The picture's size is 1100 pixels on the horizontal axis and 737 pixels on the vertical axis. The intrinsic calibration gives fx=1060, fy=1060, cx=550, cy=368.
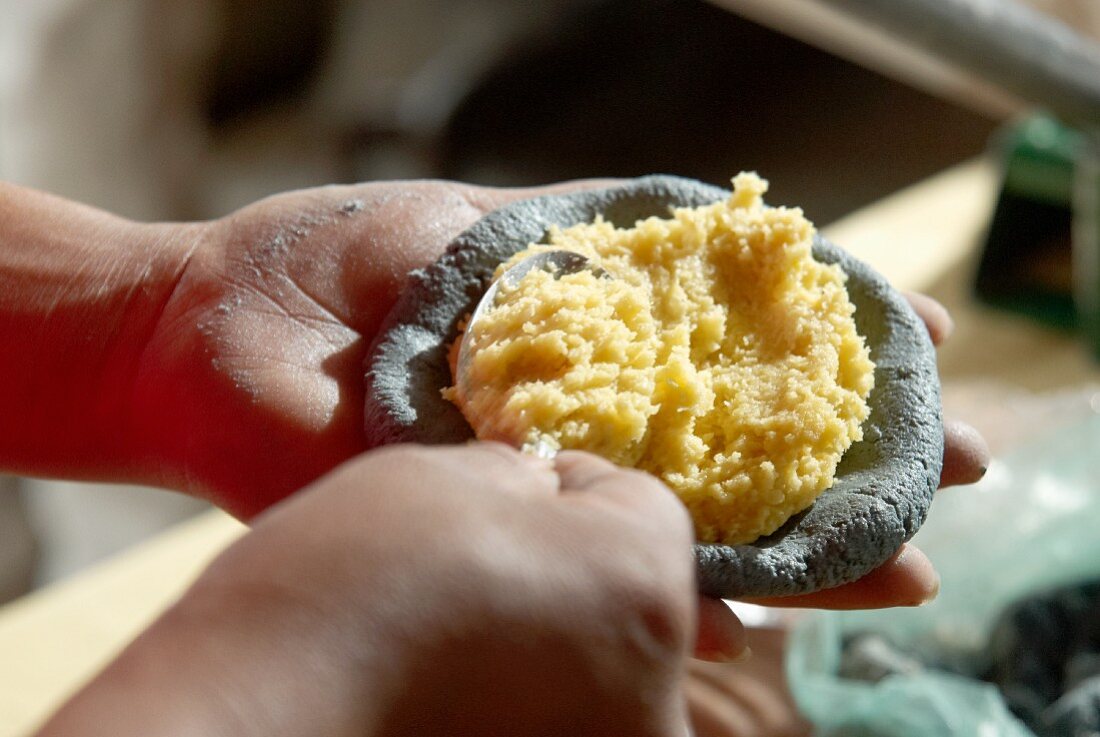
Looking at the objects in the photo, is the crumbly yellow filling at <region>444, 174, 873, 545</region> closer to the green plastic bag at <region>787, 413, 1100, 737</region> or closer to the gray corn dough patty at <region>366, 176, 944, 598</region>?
the gray corn dough patty at <region>366, 176, 944, 598</region>

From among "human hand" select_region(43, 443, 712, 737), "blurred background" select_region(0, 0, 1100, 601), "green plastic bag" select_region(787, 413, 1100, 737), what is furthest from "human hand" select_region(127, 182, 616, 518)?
"blurred background" select_region(0, 0, 1100, 601)

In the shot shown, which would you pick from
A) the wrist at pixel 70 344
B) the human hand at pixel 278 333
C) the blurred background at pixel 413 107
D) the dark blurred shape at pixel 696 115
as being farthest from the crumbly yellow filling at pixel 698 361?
the dark blurred shape at pixel 696 115

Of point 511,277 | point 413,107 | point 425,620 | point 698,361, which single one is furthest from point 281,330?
point 413,107

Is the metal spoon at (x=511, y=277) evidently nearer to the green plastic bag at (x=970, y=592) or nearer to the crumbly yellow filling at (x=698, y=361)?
the crumbly yellow filling at (x=698, y=361)

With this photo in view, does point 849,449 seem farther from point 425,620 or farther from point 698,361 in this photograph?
point 425,620

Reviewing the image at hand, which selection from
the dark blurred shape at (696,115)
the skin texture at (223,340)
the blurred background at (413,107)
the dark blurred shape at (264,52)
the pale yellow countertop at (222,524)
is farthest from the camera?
the dark blurred shape at (696,115)

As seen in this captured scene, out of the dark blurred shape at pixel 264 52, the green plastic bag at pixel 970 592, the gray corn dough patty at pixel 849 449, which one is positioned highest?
the gray corn dough patty at pixel 849 449

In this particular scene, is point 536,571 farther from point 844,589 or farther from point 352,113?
point 352,113
